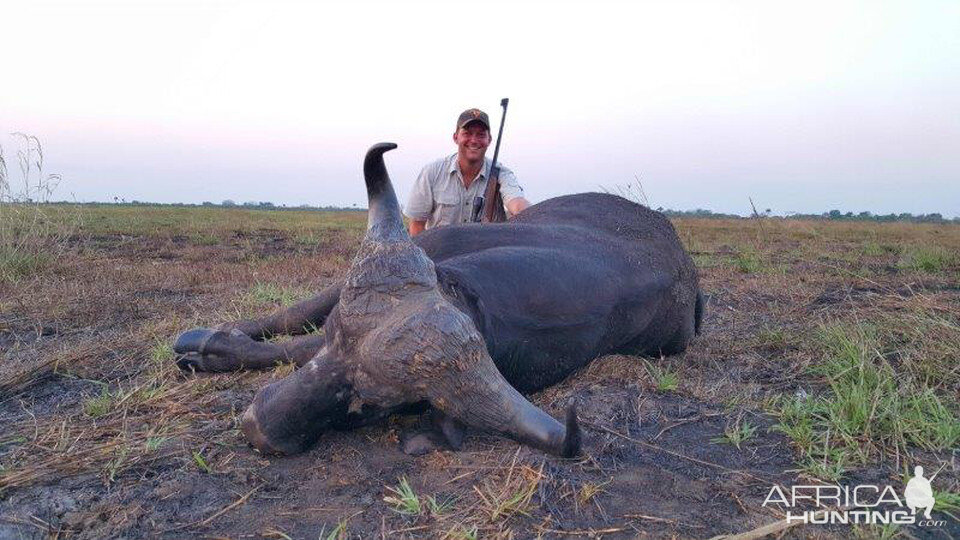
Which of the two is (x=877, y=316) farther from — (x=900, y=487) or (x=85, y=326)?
(x=85, y=326)

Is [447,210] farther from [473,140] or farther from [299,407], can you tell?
[299,407]

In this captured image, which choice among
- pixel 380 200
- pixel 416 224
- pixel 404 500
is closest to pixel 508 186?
pixel 416 224

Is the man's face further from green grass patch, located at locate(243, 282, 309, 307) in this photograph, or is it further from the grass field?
the grass field

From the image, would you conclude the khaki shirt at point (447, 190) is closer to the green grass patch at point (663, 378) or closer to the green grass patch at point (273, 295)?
the green grass patch at point (273, 295)

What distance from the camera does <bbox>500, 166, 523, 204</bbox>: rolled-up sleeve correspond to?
245 inches

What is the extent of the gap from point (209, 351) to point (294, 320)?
0.48m

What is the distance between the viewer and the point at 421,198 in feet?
21.5

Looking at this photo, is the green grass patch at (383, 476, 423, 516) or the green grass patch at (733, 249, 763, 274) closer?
the green grass patch at (383, 476, 423, 516)

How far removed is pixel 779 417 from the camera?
10.3ft

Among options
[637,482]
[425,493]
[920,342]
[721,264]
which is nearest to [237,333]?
[425,493]

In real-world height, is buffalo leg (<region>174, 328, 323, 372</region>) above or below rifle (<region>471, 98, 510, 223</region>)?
below

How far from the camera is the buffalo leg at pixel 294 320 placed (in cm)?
388

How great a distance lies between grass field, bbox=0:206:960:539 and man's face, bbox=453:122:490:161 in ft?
7.10

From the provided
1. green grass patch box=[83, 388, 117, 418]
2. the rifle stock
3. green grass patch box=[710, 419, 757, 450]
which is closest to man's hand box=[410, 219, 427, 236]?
the rifle stock
